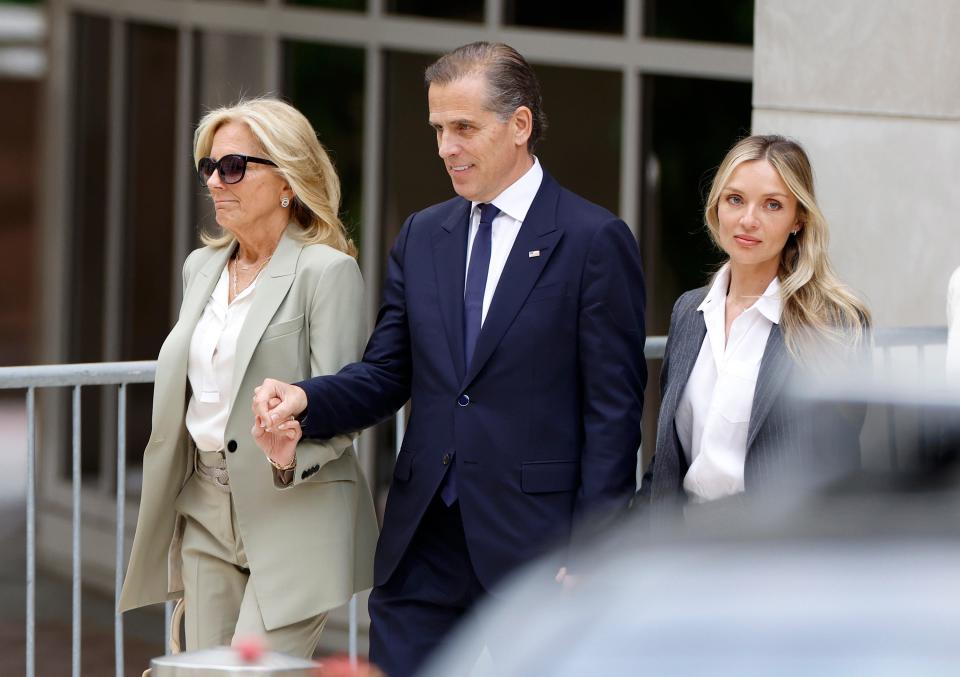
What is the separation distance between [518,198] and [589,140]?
4.43 metres

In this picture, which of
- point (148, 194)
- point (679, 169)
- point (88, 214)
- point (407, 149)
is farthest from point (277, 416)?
point (88, 214)

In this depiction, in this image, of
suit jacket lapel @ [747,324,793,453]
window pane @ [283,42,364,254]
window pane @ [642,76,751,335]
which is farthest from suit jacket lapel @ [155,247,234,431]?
window pane @ [283,42,364,254]

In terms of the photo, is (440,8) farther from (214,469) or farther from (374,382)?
(374,382)

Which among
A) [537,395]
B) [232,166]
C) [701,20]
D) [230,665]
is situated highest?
[701,20]

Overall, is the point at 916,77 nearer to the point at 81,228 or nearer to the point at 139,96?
the point at 139,96

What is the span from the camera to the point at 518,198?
12.8ft

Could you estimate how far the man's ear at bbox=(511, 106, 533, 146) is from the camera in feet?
12.6

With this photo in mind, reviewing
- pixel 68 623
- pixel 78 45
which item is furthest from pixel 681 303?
pixel 78 45

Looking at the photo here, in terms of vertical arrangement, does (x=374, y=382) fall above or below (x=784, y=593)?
above

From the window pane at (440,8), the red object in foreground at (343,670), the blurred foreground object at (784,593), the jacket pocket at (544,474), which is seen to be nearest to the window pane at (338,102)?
the window pane at (440,8)

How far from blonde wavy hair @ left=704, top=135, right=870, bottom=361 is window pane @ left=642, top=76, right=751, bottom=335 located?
4089mm

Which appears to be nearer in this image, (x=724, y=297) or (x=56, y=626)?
(x=724, y=297)

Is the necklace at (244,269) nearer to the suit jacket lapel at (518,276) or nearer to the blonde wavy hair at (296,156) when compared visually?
the blonde wavy hair at (296,156)

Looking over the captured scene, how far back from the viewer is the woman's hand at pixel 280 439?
12.4 ft
